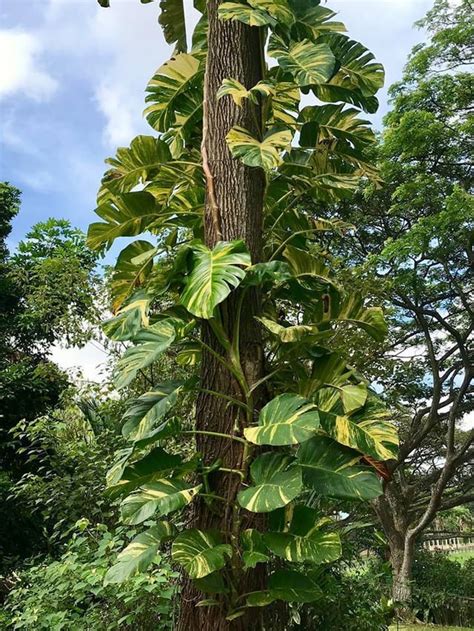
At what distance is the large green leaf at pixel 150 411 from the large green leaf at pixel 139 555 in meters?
0.23

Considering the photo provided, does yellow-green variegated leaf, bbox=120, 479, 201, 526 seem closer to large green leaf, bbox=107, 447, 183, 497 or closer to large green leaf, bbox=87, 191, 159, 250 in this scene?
large green leaf, bbox=107, 447, 183, 497

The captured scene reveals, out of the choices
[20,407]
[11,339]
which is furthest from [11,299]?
[20,407]

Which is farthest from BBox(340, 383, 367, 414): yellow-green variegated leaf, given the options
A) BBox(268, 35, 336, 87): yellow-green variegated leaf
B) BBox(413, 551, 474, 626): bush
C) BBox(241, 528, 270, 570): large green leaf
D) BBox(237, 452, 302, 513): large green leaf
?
BBox(413, 551, 474, 626): bush

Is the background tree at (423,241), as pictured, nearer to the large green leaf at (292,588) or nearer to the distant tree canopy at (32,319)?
the distant tree canopy at (32,319)

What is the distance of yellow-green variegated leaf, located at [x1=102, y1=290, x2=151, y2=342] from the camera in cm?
132

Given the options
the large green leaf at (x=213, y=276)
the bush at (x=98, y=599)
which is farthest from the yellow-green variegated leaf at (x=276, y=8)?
the bush at (x=98, y=599)

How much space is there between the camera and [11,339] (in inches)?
277

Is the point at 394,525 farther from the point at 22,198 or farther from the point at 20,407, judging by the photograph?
the point at 22,198

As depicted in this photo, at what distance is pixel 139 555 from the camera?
3.99ft

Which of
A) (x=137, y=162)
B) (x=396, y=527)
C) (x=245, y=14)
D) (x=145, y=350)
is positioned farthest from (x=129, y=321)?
(x=396, y=527)

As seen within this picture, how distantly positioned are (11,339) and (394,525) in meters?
5.93

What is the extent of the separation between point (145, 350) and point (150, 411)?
0.15 m

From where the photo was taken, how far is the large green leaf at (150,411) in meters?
1.27

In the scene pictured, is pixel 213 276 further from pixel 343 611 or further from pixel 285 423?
pixel 343 611
